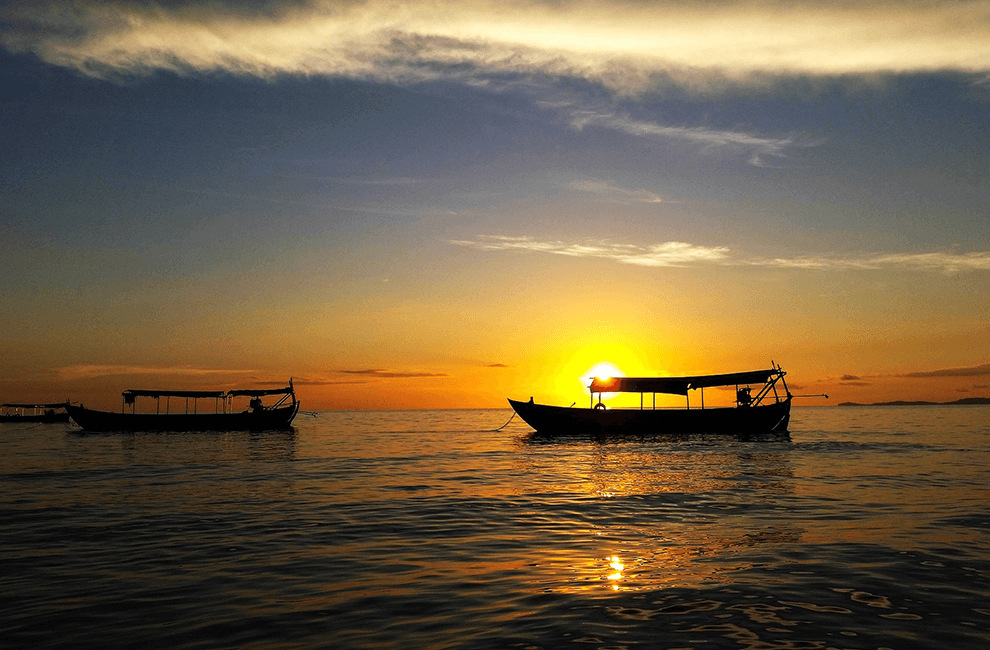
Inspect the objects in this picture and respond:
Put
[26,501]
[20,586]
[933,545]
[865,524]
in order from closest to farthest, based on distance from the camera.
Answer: [20,586], [933,545], [865,524], [26,501]

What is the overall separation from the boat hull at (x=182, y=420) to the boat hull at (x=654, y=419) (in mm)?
31943

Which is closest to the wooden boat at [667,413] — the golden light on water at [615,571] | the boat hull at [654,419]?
the boat hull at [654,419]

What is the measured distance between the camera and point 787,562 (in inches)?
468

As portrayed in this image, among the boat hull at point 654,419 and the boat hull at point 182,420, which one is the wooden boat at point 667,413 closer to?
the boat hull at point 654,419

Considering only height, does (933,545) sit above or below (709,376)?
below

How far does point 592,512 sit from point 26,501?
19040 millimetres

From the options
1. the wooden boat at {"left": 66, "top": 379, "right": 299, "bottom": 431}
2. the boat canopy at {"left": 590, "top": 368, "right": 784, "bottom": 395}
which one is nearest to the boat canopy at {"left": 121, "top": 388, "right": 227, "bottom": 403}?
the wooden boat at {"left": 66, "top": 379, "right": 299, "bottom": 431}

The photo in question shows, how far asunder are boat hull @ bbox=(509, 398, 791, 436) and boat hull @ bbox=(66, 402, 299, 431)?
105 feet

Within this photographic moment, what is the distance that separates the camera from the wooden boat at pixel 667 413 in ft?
179

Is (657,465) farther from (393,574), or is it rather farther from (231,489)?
(393,574)

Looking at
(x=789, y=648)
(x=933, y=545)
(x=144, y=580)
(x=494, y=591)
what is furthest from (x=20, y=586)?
(x=933, y=545)

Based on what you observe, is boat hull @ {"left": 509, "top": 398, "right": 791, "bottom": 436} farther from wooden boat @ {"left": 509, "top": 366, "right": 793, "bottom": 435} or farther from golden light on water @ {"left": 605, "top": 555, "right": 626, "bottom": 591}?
golden light on water @ {"left": 605, "top": 555, "right": 626, "bottom": 591}

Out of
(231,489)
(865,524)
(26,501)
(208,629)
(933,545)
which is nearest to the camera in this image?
(208,629)

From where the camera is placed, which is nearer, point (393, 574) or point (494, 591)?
point (494, 591)
